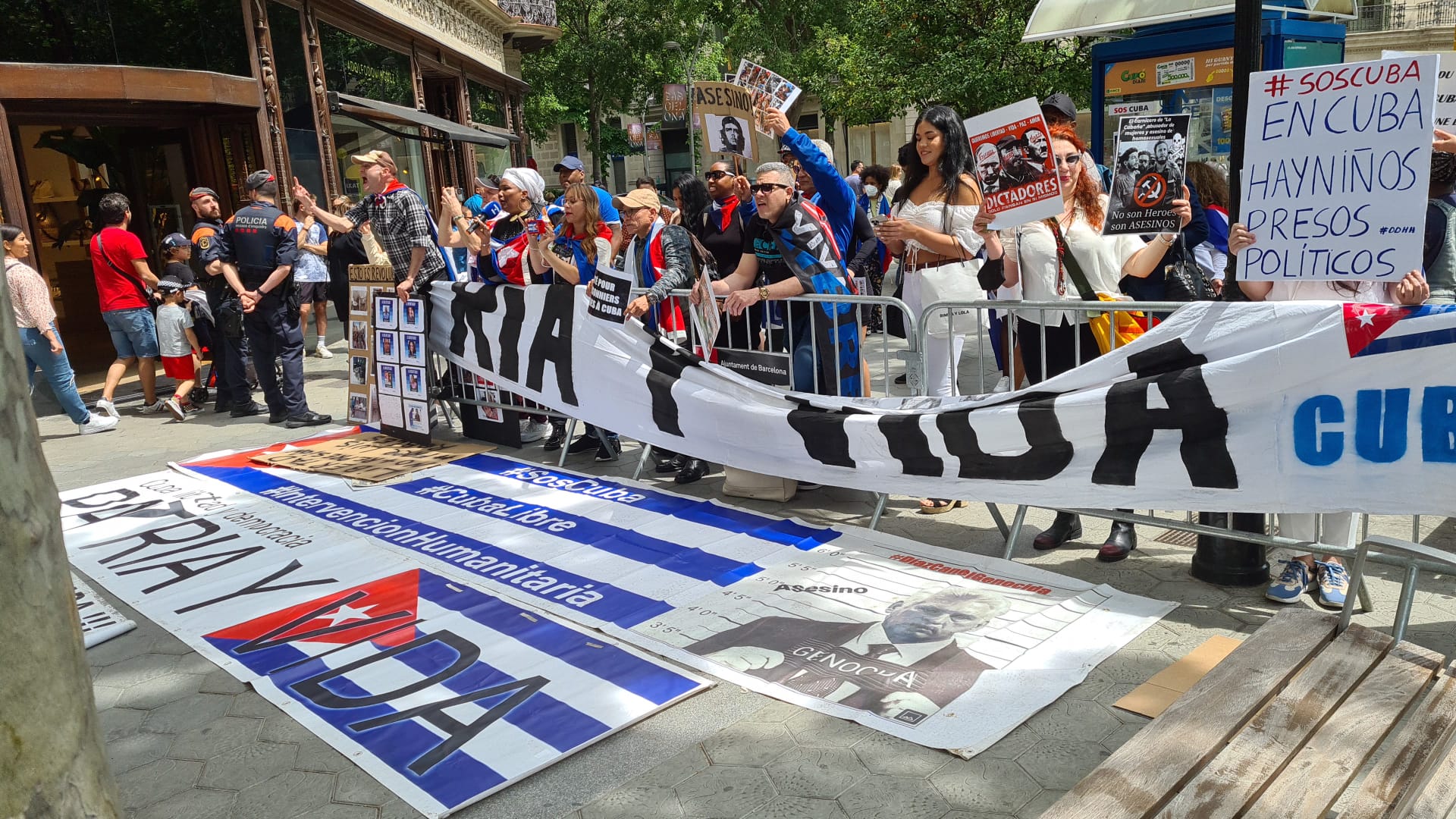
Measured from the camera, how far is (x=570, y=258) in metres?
7.66

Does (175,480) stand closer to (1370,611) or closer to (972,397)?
(972,397)

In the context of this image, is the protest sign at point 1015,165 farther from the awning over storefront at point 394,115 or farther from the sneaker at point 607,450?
the awning over storefront at point 394,115

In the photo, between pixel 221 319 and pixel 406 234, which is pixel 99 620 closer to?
pixel 406 234

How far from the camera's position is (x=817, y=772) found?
343 centimetres

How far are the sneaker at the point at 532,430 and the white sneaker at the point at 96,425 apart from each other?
4.13 meters

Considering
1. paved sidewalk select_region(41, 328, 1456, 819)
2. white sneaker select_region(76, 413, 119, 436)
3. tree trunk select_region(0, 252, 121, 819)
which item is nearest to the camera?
tree trunk select_region(0, 252, 121, 819)

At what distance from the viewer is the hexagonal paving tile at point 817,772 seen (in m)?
3.34

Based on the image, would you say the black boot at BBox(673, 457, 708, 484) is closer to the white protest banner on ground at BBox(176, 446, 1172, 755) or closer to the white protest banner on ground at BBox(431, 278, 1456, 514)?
the white protest banner on ground at BBox(176, 446, 1172, 755)

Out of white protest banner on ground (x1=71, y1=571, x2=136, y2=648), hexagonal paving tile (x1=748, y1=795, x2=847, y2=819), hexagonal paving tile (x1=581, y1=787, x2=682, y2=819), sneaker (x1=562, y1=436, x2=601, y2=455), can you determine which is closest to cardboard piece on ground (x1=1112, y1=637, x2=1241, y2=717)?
hexagonal paving tile (x1=748, y1=795, x2=847, y2=819)

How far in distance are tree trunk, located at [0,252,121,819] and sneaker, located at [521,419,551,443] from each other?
6.42m

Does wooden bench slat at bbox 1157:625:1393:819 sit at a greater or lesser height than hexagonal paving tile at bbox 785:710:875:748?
greater

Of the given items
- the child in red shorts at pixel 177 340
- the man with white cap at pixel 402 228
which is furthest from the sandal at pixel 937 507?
the child in red shorts at pixel 177 340

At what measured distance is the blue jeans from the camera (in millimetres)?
9484

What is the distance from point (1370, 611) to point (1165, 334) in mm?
1363
